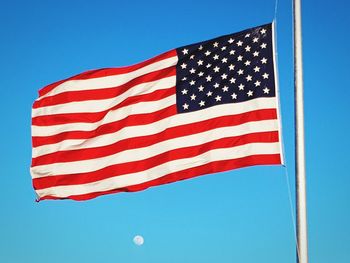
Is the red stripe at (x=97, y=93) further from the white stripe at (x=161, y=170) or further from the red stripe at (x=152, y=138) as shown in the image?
the white stripe at (x=161, y=170)

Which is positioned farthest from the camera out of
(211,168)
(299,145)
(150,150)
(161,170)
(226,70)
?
(150,150)

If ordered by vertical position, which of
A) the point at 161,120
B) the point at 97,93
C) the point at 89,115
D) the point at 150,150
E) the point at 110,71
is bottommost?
the point at 150,150

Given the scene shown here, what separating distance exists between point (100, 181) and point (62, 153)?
1.23m

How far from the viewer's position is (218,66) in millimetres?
10625

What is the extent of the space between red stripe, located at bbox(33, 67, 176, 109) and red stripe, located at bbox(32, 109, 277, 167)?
93 cm

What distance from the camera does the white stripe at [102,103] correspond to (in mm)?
11125

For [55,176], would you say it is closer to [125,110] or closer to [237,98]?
[125,110]

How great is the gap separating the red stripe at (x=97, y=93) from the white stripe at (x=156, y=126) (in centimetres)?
99

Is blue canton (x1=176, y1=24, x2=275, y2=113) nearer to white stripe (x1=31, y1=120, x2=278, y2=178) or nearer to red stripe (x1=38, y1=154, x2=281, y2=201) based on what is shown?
white stripe (x1=31, y1=120, x2=278, y2=178)

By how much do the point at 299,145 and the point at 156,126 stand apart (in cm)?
386

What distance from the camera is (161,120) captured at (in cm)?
1081

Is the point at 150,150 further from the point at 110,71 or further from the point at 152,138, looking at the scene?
the point at 110,71

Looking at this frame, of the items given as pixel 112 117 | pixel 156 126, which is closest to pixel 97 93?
pixel 112 117

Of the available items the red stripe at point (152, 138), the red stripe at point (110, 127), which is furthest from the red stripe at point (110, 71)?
the red stripe at point (152, 138)
